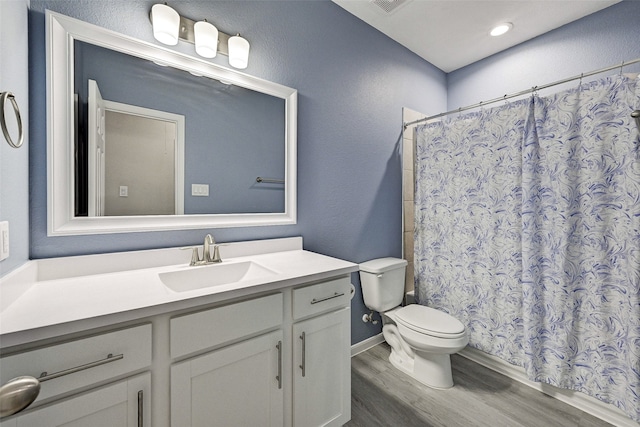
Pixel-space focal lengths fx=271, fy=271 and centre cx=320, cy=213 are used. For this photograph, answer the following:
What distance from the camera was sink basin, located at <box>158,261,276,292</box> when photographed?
120 centimetres

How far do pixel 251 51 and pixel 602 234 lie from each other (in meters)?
2.18

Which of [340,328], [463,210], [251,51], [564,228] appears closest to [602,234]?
[564,228]

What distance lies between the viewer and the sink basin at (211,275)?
3.94 ft

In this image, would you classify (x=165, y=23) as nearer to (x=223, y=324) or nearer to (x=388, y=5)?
(x=223, y=324)

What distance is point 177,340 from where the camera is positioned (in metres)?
0.88

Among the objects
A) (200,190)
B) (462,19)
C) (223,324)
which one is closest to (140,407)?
(223,324)

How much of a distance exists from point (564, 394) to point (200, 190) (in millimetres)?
2427

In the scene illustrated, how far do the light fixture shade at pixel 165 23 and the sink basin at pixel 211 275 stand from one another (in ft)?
3.53

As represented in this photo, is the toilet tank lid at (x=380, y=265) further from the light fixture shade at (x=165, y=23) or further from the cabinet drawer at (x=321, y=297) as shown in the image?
the light fixture shade at (x=165, y=23)

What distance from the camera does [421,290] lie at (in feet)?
7.70

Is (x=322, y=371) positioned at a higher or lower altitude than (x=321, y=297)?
lower

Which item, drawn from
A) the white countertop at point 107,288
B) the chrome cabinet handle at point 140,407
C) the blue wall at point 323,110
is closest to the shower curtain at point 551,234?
the blue wall at point 323,110

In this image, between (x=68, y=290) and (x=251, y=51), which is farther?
(x=251, y=51)

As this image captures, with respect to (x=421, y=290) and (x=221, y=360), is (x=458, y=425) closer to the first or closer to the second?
(x=421, y=290)
